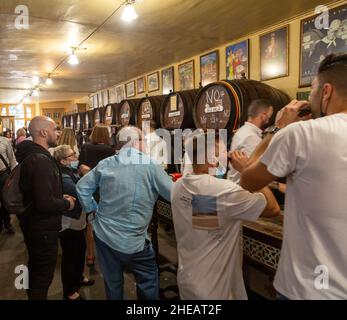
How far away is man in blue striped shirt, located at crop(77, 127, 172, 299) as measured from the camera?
206cm

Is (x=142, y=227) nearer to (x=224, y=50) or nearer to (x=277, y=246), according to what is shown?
(x=277, y=246)

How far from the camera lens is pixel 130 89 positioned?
769 cm

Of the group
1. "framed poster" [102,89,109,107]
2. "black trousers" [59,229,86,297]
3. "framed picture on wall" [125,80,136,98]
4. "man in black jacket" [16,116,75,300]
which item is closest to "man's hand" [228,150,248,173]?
"man in black jacket" [16,116,75,300]

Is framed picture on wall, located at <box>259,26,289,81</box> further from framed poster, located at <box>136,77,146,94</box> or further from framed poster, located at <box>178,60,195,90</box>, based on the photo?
framed poster, located at <box>136,77,146,94</box>

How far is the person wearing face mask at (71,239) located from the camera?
2.78 meters

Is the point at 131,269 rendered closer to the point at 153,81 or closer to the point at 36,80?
the point at 153,81

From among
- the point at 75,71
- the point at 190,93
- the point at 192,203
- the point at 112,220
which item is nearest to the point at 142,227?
the point at 112,220

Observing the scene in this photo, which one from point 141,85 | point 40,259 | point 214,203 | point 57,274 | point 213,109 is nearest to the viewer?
point 214,203

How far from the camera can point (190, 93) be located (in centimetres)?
399

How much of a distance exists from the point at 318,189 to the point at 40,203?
174 centimetres

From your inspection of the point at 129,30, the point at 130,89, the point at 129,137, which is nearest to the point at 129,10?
the point at 129,30

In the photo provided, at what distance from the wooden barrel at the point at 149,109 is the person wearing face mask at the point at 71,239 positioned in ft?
6.11

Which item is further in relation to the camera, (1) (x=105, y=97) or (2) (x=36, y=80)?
(1) (x=105, y=97)

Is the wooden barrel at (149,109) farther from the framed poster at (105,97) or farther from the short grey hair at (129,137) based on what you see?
the framed poster at (105,97)
